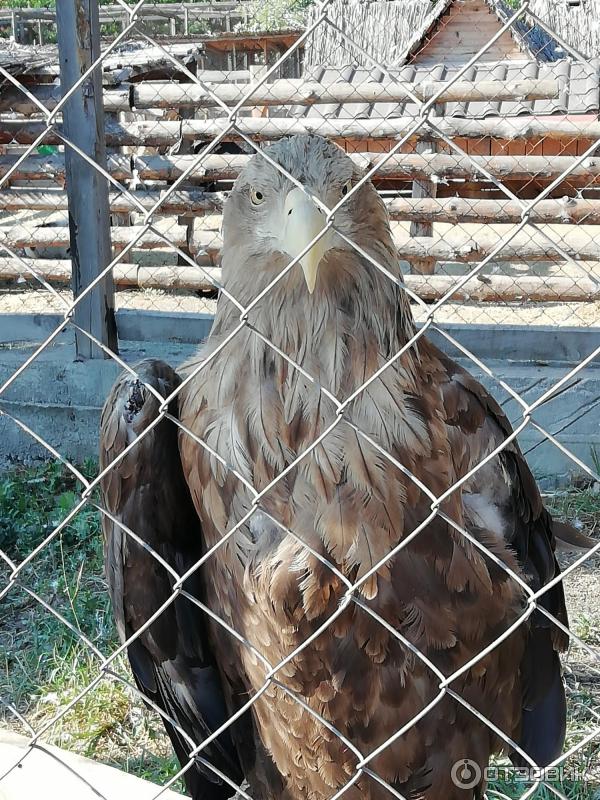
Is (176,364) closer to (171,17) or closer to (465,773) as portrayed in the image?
(465,773)

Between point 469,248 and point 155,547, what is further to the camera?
point 469,248

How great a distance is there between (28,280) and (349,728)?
6893 millimetres

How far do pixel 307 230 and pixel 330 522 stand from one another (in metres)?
0.69

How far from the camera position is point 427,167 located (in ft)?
23.5

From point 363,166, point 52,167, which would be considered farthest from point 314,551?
point 52,167

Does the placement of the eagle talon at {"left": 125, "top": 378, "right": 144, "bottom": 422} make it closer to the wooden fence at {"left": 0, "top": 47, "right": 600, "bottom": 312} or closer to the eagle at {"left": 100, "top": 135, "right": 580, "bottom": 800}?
the eagle at {"left": 100, "top": 135, "right": 580, "bottom": 800}

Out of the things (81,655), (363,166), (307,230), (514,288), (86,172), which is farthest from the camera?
(514,288)

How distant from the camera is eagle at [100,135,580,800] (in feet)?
6.61

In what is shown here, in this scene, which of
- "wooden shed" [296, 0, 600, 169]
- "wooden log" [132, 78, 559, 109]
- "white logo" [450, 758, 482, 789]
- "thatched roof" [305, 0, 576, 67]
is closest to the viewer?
"white logo" [450, 758, 482, 789]

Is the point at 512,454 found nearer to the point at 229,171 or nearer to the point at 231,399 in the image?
the point at 231,399

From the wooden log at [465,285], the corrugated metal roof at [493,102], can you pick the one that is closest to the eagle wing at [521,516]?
the wooden log at [465,285]

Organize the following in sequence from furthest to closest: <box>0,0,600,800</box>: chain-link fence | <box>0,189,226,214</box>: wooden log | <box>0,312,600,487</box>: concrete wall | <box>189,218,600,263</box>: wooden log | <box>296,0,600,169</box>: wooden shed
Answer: <box>296,0,600,169</box>: wooden shed → <box>0,189,226,214</box>: wooden log → <box>189,218,600,263</box>: wooden log → <box>0,312,600,487</box>: concrete wall → <box>0,0,600,800</box>: chain-link fence

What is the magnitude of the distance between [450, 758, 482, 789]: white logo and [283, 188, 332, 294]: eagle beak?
1463mm

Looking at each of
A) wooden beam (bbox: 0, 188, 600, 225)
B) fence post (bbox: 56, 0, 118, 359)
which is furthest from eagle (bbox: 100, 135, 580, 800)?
wooden beam (bbox: 0, 188, 600, 225)
